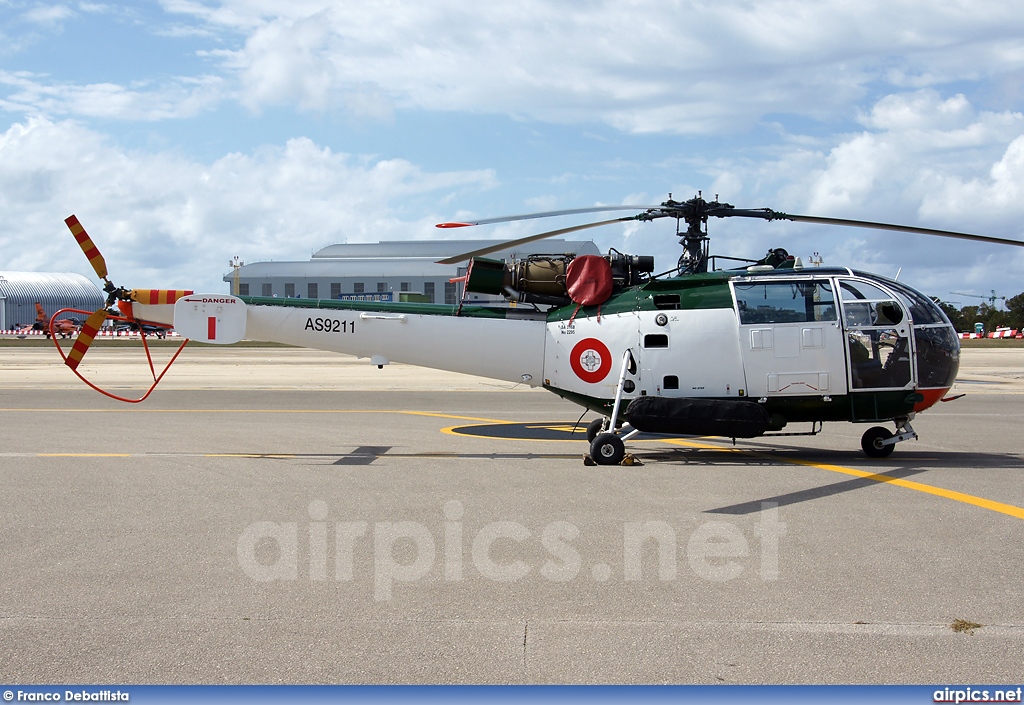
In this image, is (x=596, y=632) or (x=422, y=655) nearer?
(x=422, y=655)

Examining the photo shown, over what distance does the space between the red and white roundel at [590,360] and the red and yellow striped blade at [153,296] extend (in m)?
6.09

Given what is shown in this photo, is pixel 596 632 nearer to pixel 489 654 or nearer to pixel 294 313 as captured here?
pixel 489 654

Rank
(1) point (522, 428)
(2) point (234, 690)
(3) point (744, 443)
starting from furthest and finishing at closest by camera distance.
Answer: (1) point (522, 428) < (3) point (744, 443) < (2) point (234, 690)

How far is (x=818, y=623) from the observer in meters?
5.41

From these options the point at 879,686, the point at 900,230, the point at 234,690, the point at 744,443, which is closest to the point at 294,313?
the point at 744,443

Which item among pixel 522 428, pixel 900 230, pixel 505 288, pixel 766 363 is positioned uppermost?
pixel 900 230

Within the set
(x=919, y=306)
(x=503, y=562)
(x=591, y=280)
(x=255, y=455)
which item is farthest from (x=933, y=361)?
(x=255, y=455)

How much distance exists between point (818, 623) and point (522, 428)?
11.4m

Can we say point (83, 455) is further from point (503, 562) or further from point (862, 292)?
point (862, 292)

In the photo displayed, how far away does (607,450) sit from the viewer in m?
11.9

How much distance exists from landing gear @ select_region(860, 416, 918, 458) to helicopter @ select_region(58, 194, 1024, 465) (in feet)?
0.09

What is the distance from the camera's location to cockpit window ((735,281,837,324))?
1217 cm

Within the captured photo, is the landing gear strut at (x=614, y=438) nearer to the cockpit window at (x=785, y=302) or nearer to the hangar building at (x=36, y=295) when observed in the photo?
the cockpit window at (x=785, y=302)

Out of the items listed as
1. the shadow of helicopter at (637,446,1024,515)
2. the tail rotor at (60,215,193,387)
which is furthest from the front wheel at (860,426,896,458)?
the tail rotor at (60,215,193,387)
